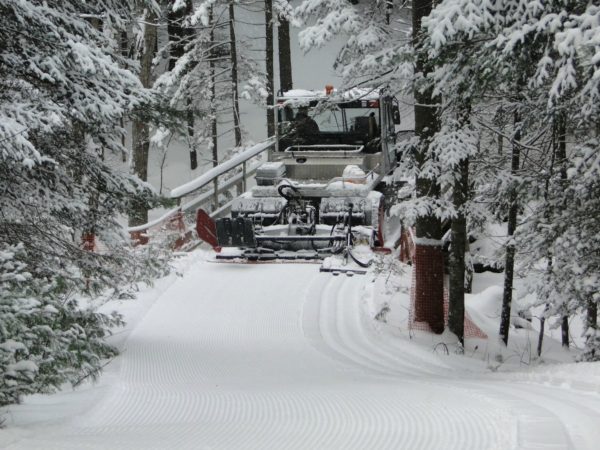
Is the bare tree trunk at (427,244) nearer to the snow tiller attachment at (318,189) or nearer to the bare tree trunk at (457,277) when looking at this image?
the bare tree trunk at (457,277)

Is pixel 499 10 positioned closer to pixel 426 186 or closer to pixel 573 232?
pixel 573 232

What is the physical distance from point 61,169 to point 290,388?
3.27 meters

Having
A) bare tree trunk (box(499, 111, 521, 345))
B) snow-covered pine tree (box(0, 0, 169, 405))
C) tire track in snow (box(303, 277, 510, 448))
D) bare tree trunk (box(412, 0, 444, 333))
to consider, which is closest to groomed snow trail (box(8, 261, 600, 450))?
tire track in snow (box(303, 277, 510, 448))

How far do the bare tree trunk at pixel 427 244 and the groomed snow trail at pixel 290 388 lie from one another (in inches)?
35.9

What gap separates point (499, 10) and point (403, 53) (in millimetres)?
1727

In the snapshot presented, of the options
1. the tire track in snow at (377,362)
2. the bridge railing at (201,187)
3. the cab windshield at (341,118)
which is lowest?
the tire track in snow at (377,362)

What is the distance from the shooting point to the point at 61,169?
7621 millimetres

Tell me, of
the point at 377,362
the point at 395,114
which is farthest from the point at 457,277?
the point at 395,114

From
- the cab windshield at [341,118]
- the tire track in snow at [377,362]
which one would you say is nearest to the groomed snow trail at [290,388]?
the tire track in snow at [377,362]

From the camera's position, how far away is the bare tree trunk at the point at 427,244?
996 centimetres

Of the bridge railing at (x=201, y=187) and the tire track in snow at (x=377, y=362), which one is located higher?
the bridge railing at (x=201, y=187)

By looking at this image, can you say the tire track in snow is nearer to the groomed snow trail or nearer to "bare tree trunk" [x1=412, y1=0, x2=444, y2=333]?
the groomed snow trail

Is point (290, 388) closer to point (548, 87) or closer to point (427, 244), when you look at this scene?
point (427, 244)

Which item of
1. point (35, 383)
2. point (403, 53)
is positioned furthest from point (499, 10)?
point (35, 383)
